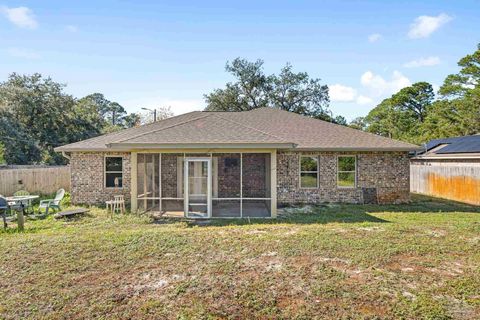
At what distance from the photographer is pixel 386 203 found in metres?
13.5

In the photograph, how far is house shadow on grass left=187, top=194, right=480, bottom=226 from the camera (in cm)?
975

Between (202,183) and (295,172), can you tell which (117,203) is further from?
(295,172)

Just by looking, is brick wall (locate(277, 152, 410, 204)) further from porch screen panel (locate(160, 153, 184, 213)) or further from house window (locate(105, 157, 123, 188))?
house window (locate(105, 157, 123, 188))

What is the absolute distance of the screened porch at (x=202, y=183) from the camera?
12.3 m

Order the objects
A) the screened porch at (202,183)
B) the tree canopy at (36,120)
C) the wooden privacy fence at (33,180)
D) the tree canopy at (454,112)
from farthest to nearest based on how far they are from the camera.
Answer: the tree canopy at (454,112) → the tree canopy at (36,120) → the wooden privacy fence at (33,180) → the screened porch at (202,183)

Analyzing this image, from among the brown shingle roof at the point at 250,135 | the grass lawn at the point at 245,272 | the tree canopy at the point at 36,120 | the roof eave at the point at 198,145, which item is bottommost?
the grass lawn at the point at 245,272

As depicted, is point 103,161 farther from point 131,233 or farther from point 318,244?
point 318,244

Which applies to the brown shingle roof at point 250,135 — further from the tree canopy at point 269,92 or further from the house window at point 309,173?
the tree canopy at point 269,92

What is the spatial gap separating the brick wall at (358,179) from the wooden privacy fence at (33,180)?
1161 centimetres

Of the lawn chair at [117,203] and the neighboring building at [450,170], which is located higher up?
the neighboring building at [450,170]

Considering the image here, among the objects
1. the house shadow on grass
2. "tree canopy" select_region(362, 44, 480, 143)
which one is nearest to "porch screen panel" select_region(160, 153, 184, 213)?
the house shadow on grass

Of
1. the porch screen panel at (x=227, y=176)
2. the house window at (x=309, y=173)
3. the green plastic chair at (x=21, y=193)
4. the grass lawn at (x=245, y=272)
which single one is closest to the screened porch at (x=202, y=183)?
the porch screen panel at (x=227, y=176)

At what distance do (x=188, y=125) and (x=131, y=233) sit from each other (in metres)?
5.14

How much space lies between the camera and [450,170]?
15.4 metres
